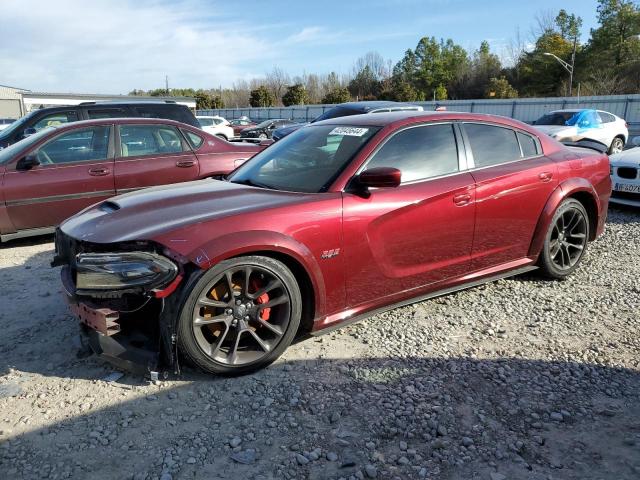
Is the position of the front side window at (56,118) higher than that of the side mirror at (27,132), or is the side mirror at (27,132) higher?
the front side window at (56,118)

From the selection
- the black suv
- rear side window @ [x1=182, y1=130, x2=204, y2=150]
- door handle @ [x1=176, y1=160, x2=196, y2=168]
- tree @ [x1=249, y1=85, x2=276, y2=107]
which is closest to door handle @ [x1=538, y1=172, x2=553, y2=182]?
door handle @ [x1=176, y1=160, x2=196, y2=168]

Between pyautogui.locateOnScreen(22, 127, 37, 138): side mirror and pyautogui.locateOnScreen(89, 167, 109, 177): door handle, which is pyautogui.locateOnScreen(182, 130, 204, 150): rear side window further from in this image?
pyautogui.locateOnScreen(22, 127, 37, 138): side mirror

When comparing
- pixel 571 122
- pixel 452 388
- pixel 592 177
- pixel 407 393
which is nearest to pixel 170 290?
pixel 407 393

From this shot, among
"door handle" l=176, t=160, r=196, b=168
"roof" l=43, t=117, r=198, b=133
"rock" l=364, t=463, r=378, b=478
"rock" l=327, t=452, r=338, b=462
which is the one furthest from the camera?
"door handle" l=176, t=160, r=196, b=168

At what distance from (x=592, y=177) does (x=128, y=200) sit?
160 inches

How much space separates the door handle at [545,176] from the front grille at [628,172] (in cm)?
382

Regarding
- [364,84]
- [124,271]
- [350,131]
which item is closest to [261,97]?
[364,84]

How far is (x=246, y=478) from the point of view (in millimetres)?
2248

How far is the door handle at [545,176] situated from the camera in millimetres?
4303

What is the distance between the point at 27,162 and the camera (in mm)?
5840

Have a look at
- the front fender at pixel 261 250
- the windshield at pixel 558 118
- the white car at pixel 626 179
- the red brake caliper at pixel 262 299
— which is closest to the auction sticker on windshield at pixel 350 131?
the front fender at pixel 261 250

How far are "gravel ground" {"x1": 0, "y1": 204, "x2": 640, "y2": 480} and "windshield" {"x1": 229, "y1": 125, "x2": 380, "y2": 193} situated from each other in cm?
113

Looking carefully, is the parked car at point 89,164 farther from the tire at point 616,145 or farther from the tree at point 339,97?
the tree at point 339,97

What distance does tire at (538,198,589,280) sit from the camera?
4492 millimetres
